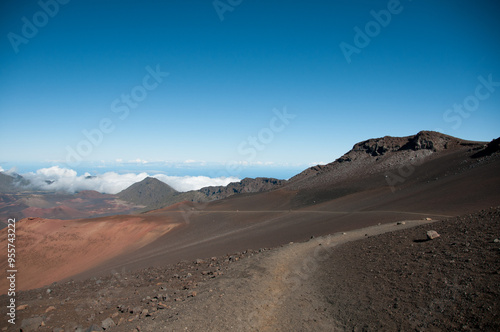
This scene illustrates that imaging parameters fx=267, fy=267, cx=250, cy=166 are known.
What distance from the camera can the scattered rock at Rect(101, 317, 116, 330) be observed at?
24.5ft

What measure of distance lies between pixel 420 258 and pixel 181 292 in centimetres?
842

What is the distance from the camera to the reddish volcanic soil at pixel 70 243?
23.8m

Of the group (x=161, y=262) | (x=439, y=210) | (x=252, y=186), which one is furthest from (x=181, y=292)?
(x=252, y=186)

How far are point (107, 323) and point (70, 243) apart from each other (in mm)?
26291

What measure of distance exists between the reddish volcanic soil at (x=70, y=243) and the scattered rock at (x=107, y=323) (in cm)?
1926

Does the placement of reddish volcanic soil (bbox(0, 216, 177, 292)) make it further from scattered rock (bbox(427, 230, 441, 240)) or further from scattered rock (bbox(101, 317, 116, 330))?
scattered rock (bbox(427, 230, 441, 240))

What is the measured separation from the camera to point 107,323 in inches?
299

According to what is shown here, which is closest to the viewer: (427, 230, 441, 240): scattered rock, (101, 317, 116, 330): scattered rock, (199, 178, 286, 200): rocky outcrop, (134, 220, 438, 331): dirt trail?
(134, 220, 438, 331): dirt trail

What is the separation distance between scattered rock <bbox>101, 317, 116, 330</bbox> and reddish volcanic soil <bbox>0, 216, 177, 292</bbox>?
19.3 m

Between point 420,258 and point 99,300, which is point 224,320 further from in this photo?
point 420,258
